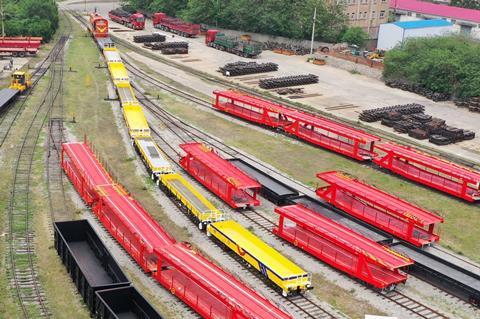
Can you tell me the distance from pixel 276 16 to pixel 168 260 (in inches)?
2928

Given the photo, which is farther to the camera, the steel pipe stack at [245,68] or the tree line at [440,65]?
the steel pipe stack at [245,68]

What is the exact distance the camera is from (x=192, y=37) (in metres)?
99.1

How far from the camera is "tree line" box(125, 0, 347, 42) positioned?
9475 centimetres

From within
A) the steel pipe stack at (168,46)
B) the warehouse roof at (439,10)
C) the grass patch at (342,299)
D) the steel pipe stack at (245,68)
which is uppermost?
the warehouse roof at (439,10)

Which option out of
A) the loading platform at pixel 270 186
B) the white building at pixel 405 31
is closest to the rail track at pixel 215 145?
the loading platform at pixel 270 186

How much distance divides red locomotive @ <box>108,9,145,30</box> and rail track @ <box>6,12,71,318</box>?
52230 millimetres

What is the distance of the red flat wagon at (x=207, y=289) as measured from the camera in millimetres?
23578

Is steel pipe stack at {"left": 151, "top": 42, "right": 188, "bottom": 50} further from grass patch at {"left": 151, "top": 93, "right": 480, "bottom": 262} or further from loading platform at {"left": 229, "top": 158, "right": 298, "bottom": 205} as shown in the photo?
loading platform at {"left": 229, "top": 158, "right": 298, "bottom": 205}

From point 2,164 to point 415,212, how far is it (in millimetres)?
26510

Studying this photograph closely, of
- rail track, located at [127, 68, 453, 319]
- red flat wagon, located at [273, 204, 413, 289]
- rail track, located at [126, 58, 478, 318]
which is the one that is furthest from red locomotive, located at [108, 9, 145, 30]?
red flat wagon, located at [273, 204, 413, 289]

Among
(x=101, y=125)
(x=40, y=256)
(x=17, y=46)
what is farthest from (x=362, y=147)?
(x=17, y=46)

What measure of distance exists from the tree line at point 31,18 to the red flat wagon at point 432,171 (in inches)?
2349

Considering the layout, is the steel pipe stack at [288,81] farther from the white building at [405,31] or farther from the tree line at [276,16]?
the white building at [405,31]

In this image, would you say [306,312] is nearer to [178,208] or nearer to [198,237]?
[198,237]
